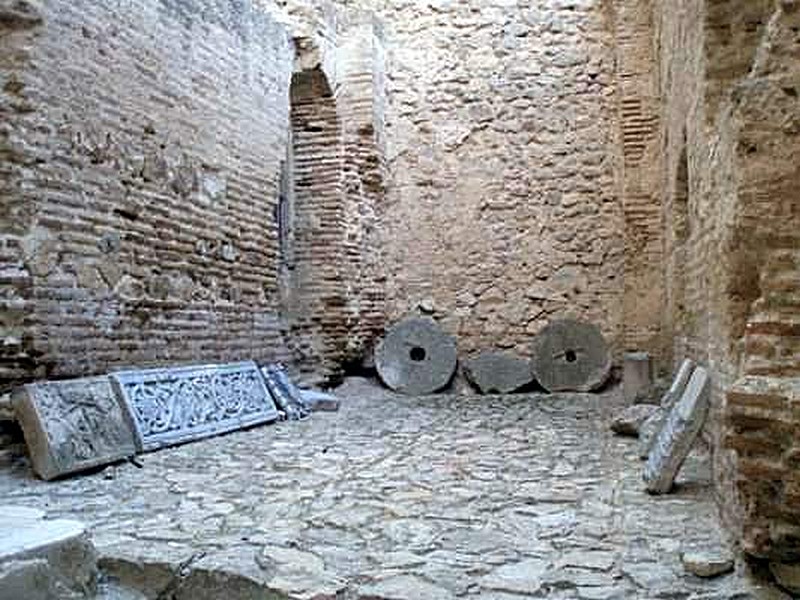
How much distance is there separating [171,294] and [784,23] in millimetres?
4567

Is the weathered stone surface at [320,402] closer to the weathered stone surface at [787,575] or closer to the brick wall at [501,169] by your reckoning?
the brick wall at [501,169]

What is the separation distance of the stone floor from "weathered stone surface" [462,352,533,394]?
3033mm

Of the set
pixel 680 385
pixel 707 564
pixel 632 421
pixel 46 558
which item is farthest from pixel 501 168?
pixel 46 558

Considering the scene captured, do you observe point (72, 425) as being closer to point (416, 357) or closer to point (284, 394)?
point (284, 394)

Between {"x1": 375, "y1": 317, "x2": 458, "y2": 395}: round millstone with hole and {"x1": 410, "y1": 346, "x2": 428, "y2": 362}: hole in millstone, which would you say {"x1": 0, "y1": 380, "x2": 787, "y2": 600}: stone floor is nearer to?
{"x1": 375, "y1": 317, "x2": 458, "y2": 395}: round millstone with hole

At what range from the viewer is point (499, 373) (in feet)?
27.9

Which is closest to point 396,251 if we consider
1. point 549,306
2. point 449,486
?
point 549,306

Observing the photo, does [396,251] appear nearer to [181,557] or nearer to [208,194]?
[208,194]

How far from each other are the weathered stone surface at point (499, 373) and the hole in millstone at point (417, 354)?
1.78ft

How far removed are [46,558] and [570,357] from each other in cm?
674

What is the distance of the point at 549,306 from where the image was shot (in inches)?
344

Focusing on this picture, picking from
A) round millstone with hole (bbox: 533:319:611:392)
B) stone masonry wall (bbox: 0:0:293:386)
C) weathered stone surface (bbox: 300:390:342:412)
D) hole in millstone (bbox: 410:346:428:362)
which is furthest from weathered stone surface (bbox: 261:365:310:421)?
round millstone with hole (bbox: 533:319:611:392)

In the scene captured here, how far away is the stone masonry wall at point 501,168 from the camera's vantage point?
8750 mm

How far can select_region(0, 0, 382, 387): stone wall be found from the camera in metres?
4.48
